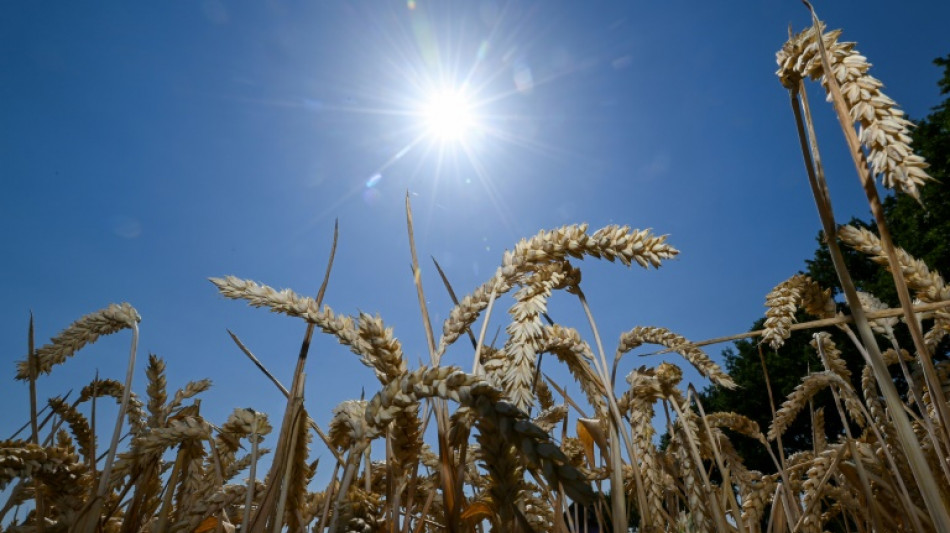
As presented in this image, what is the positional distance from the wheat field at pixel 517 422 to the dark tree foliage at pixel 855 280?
14.1 m

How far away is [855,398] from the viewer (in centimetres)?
237

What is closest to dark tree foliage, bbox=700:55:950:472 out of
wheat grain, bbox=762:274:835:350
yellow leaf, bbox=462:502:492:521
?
wheat grain, bbox=762:274:835:350

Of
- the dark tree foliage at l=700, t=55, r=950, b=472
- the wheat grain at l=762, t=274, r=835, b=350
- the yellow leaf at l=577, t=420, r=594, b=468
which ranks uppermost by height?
the dark tree foliage at l=700, t=55, r=950, b=472

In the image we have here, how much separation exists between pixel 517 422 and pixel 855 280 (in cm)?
2478

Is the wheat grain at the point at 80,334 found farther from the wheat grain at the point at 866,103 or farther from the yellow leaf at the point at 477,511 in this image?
the wheat grain at the point at 866,103

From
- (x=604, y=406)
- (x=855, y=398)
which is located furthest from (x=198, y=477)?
(x=855, y=398)

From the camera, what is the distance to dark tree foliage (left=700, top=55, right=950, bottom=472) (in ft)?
53.6

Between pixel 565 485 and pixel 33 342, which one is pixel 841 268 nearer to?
pixel 565 485

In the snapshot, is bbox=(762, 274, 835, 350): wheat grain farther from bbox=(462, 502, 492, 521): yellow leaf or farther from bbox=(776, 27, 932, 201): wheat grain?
bbox=(462, 502, 492, 521): yellow leaf

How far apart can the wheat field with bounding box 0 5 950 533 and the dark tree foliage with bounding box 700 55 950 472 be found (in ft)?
46.3

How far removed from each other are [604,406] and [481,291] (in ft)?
2.26

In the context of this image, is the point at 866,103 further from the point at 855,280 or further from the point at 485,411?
the point at 855,280

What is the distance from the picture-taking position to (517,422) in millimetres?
853

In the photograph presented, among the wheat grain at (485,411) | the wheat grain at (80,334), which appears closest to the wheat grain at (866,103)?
the wheat grain at (485,411)
